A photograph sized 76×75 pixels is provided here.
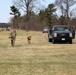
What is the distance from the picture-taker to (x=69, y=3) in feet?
252

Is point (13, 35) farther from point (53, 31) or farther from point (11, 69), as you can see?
point (11, 69)

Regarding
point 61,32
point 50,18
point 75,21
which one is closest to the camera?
point 61,32

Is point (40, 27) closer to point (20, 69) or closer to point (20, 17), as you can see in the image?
point (20, 17)

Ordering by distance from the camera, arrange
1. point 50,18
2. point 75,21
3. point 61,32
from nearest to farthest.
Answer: point 61,32 < point 75,21 < point 50,18

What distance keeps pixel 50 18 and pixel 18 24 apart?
12.1 metres

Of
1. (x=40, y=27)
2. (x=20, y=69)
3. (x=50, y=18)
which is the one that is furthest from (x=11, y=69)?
(x=40, y=27)

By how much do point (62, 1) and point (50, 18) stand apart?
24830 millimetres

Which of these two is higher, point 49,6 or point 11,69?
point 49,6

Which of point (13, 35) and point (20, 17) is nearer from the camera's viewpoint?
point (13, 35)

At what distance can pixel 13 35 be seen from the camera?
24609mm

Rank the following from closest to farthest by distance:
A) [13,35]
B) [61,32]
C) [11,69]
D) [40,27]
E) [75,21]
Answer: [11,69] → [13,35] → [61,32] → [75,21] → [40,27]

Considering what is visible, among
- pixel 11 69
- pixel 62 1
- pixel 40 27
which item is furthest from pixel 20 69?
pixel 40 27

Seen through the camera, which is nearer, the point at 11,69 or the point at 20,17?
the point at 11,69

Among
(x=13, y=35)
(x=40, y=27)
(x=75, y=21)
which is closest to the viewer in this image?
(x=13, y=35)
